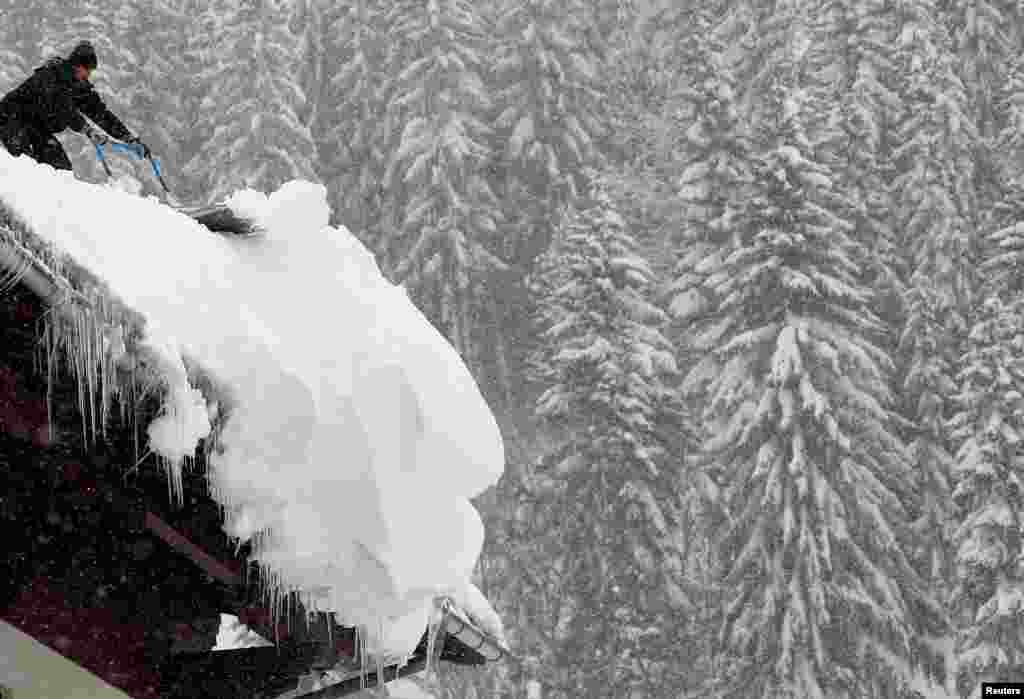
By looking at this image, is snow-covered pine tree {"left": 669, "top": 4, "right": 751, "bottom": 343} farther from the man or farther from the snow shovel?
the snow shovel

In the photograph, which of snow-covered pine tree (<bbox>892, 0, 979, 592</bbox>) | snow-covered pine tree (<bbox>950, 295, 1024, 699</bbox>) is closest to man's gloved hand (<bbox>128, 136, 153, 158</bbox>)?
snow-covered pine tree (<bbox>950, 295, 1024, 699</bbox>)

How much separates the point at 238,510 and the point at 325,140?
34.1m

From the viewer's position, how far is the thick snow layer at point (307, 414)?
10.5 ft

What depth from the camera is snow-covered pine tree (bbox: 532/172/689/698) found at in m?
21.4

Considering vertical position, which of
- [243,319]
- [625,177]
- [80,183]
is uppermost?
[625,177]

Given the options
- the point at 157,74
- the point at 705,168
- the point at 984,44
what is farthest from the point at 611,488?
the point at 984,44

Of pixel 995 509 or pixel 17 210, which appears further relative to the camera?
pixel 995 509

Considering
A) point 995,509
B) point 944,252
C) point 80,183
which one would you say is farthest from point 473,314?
point 80,183

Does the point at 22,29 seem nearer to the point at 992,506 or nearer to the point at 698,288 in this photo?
the point at 698,288

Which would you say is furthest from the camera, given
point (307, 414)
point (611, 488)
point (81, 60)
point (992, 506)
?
point (611, 488)

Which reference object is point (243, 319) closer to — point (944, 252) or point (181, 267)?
point (181, 267)

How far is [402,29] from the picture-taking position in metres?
33.1

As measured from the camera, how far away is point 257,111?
3000 centimetres

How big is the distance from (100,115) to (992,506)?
1744cm
